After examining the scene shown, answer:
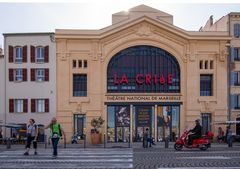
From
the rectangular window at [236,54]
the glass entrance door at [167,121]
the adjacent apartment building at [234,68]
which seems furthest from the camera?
the rectangular window at [236,54]

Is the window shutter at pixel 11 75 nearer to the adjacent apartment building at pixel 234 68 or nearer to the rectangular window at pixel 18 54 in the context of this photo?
the rectangular window at pixel 18 54

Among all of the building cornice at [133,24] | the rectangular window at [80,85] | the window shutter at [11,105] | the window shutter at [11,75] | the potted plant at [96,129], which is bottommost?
the potted plant at [96,129]

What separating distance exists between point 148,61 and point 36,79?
1278 centimetres

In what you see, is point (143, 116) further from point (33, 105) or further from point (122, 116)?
point (33, 105)

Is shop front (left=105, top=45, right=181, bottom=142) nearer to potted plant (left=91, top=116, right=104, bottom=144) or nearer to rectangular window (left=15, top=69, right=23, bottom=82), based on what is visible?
potted plant (left=91, top=116, right=104, bottom=144)

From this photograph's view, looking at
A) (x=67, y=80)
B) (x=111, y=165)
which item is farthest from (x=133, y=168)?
(x=67, y=80)

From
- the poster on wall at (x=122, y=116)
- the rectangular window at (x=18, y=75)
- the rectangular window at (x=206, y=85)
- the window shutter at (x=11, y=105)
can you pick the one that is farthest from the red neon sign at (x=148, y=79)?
the window shutter at (x=11, y=105)

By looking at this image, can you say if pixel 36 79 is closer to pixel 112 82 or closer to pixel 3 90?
pixel 3 90

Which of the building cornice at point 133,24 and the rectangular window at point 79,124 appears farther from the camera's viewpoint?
the building cornice at point 133,24

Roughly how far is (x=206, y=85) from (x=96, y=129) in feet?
45.6

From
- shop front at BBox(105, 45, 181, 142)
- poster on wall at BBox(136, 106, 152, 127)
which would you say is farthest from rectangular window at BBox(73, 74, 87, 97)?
poster on wall at BBox(136, 106, 152, 127)

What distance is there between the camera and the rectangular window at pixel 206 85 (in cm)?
5431

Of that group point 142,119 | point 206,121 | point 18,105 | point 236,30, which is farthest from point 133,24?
point 18,105

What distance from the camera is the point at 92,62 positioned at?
5294 cm
